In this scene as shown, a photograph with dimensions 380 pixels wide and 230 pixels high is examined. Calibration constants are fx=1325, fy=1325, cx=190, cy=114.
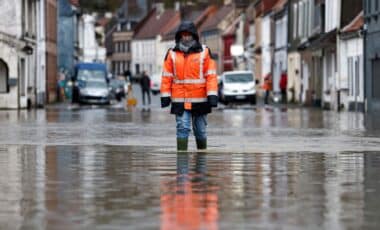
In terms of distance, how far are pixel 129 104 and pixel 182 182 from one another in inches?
2147

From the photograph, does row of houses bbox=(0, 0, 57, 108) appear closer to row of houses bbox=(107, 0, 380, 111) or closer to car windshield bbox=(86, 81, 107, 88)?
car windshield bbox=(86, 81, 107, 88)

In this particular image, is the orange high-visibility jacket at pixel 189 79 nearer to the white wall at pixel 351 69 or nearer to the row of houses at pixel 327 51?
the row of houses at pixel 327 51

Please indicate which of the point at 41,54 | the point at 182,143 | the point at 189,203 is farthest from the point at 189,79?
the point at 41,54

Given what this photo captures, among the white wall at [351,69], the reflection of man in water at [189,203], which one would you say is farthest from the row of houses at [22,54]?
the reflection of man in water at [189,203]

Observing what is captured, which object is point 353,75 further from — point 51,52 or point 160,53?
point 160,53

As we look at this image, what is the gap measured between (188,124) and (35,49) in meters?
49.3

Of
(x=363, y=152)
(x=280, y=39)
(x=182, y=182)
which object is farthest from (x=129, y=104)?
(x=182, y=182)

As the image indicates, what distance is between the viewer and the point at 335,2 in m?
61.3

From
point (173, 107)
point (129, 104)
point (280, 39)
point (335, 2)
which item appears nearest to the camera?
point (173, 107)

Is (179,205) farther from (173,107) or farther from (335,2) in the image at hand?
(335,2)

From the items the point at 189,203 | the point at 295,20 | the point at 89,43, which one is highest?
the point at 89,43

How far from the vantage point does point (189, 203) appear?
476 inches

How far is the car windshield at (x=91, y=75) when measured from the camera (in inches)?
3054

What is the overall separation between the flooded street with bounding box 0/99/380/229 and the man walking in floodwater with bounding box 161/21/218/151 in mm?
737
